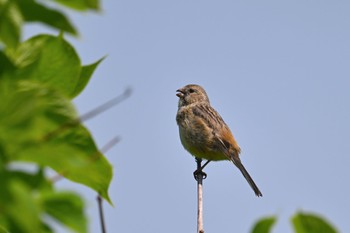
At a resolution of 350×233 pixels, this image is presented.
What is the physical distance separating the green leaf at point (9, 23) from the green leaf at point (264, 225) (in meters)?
0.53

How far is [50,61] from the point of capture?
4.27 ft

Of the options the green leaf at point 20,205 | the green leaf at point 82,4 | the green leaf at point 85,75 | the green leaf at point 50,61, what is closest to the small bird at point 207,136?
the green leaf at point 85,75

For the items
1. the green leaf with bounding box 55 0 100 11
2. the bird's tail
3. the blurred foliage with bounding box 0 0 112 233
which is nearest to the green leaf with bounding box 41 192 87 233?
the blurred foliage with bounding box 0 0 112 233

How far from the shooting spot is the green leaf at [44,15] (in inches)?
41.9

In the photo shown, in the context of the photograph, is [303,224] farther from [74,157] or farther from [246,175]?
[246,175]

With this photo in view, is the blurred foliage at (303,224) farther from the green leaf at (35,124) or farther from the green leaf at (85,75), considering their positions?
the green leaf at (85,75)

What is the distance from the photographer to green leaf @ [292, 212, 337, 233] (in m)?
0.93

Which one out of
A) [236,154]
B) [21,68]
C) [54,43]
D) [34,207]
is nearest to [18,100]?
[34,207]

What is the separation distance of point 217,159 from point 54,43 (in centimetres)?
976

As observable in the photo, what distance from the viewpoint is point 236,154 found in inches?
430

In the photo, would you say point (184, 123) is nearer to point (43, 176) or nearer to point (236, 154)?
point (236, 154)

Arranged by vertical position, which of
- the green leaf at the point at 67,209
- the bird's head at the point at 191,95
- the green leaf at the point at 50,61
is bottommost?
the bird's head at the point at 191,95

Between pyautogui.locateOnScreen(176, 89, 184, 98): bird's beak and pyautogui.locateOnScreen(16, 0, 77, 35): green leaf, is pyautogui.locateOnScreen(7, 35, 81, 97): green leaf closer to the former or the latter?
pyautogui.locateOnScreen(16, 0, 77, 35): green leaf

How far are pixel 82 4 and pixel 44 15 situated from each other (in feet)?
0.28
